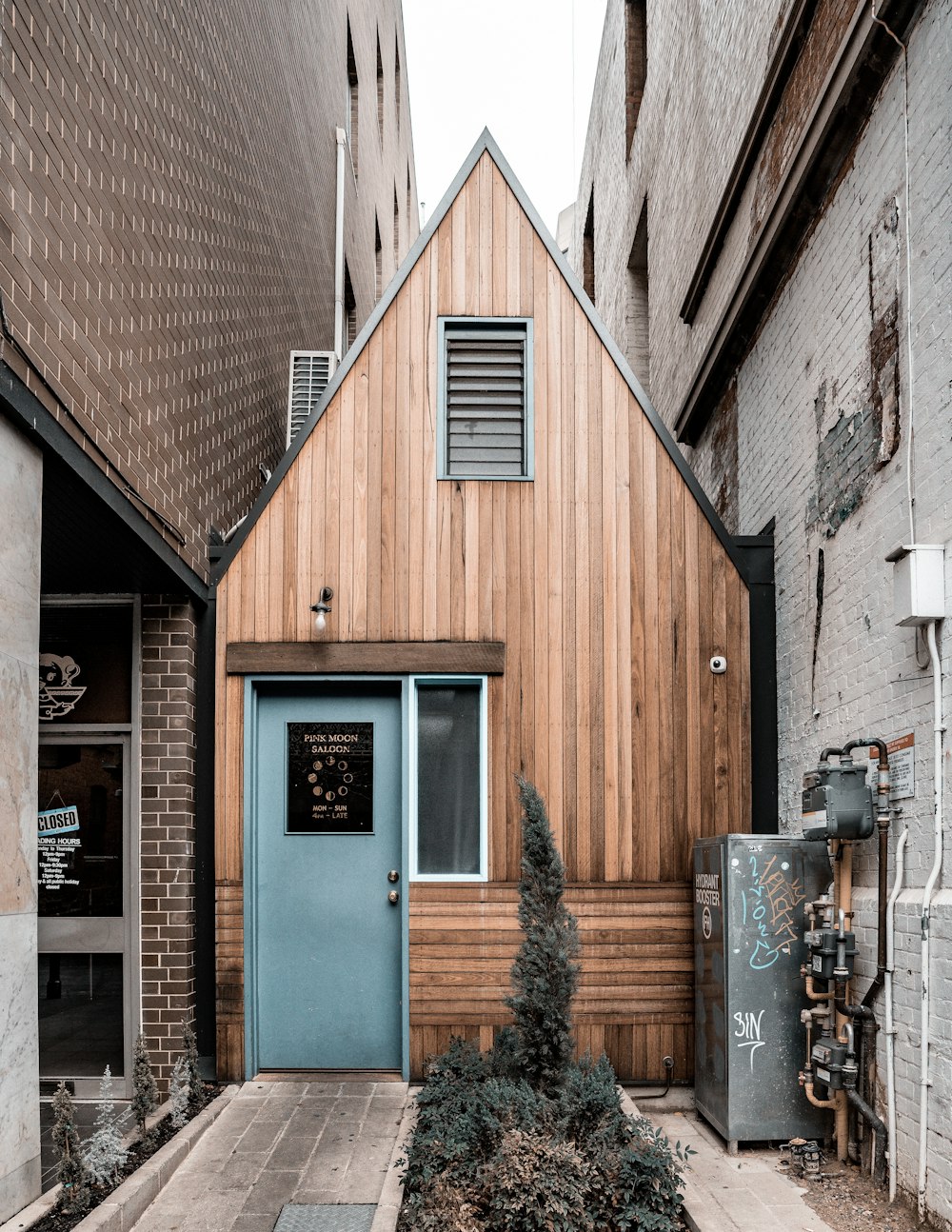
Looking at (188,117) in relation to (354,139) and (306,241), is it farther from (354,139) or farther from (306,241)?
(354,139)

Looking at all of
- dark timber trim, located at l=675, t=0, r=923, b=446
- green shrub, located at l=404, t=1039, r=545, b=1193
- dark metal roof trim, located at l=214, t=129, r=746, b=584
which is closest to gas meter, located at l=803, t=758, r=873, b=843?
green shrub, located at l=404, t=1039, r=545, b=1193

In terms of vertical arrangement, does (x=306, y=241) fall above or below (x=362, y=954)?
above

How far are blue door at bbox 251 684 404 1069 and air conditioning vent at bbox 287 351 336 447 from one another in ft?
11.5

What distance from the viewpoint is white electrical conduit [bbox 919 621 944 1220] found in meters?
4.59

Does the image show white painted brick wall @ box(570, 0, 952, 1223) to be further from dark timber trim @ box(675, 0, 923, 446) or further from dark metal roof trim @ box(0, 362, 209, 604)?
dark metal roof trim @ box(0, 362, 209, 604)

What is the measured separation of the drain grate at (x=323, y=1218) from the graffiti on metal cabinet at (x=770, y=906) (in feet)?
7.66

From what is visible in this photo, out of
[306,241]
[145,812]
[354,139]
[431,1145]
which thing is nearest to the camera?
[431,1145]

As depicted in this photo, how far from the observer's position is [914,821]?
4867mm

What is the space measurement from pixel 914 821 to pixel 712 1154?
2.11 m

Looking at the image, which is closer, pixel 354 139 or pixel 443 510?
pixel 443 510

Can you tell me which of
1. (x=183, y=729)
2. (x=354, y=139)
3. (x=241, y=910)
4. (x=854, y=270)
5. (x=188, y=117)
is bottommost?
(x=241, y=910)

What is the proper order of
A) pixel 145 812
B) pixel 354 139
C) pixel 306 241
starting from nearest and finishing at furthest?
pixel 145 812, pixel 306 241, pixel 354 139

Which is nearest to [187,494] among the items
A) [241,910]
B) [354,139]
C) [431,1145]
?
[241,910]

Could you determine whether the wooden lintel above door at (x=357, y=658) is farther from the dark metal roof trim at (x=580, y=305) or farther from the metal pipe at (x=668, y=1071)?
the metal pipe at (x=668, y=1071)
